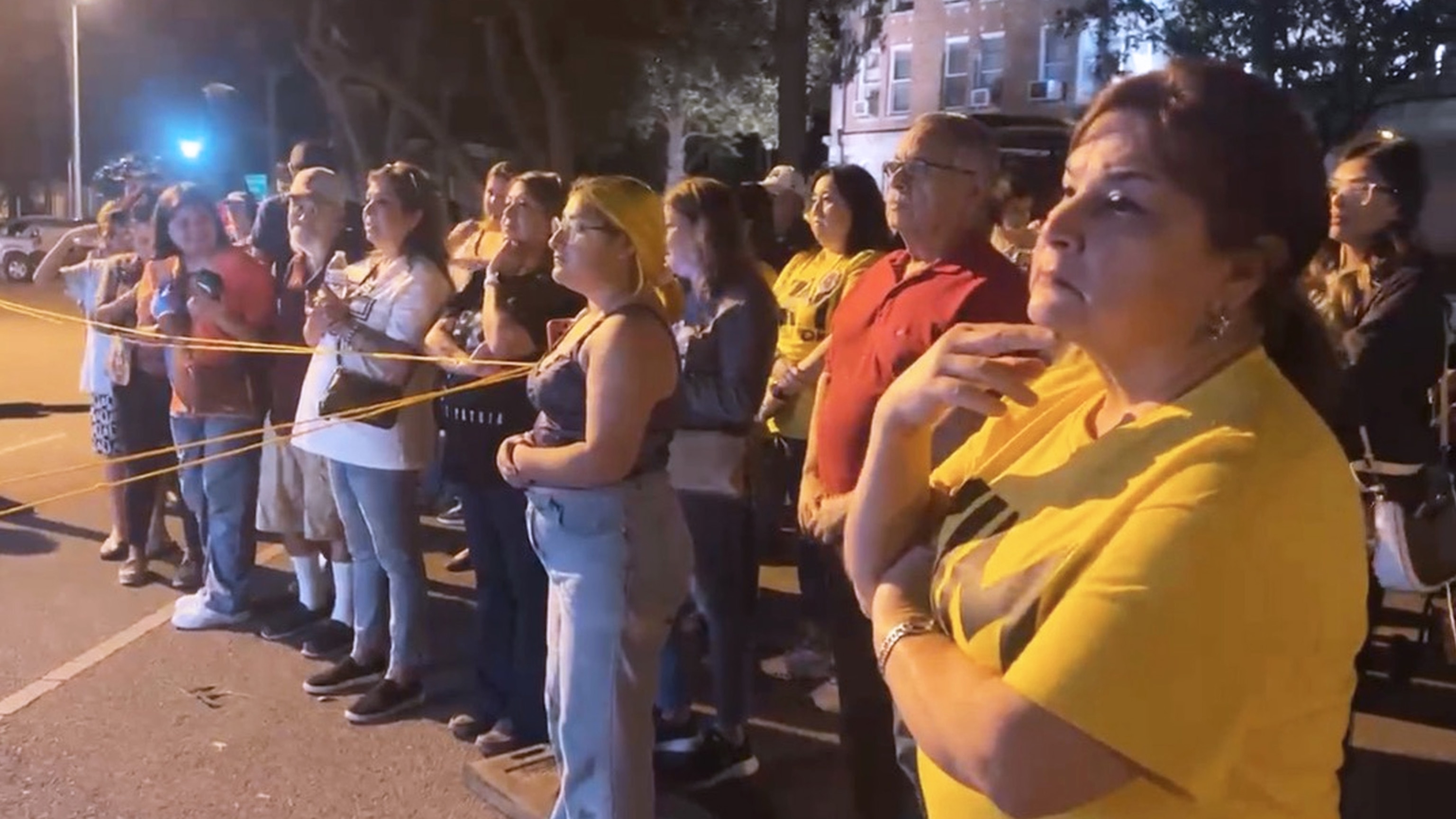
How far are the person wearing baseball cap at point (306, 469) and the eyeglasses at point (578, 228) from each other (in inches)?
85.0

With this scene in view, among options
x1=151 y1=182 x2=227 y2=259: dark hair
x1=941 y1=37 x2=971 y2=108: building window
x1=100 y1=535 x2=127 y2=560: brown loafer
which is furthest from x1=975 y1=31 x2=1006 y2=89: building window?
x1=151 y1=182 x2=227 y2=259: dark hair

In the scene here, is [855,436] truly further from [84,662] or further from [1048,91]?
[1048,91]

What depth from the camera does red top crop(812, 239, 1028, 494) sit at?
308 cm

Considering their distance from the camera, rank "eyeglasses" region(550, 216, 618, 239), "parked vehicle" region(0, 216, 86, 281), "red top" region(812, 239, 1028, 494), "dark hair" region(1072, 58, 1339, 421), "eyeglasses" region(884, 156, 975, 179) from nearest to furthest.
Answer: "dark hair" region(1072, 58, 1339, 421) → "red top" region(812, 239, 1028, 494) → "eyeglasses" region(884, 156, 975, 179) → "eyeglasses" region(550, 216, 618, 239) → "parked vehicle" region(0, 216, 86, 281)

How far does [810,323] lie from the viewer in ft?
18.0

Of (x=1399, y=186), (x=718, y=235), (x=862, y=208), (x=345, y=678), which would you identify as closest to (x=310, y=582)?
(x=345, y=678)

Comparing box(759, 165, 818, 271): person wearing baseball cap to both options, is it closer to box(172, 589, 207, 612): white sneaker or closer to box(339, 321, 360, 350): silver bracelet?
box(339, 321, 360, 350): silver bracelet

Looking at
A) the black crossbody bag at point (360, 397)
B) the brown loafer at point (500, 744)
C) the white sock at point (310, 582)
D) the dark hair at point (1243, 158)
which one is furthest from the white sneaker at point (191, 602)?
the dark hair at point (1243, 158)

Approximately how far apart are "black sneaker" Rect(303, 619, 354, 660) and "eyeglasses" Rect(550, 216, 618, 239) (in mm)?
2768

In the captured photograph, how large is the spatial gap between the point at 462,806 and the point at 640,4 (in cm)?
1787

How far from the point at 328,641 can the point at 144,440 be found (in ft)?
5.95

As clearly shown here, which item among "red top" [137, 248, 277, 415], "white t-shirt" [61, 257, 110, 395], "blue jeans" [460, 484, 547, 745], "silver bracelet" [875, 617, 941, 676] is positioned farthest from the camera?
"white t-shirt" [61, 257, 110, 395]

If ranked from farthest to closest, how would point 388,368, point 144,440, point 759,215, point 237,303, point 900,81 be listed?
1. point 900,81
2. point 144,440
3. point 759,215
4. point 237,303
5. point 388,368

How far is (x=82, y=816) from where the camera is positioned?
4.25m
